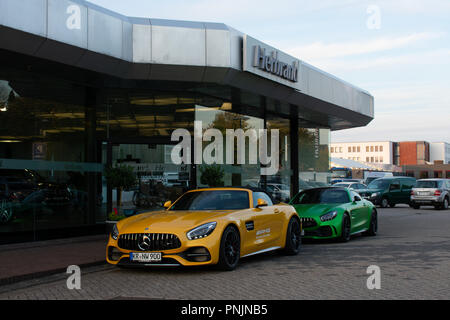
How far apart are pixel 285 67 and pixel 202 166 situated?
172 inches

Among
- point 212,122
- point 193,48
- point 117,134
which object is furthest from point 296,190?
point 193,48

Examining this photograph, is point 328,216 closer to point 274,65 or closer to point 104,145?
point 274,65

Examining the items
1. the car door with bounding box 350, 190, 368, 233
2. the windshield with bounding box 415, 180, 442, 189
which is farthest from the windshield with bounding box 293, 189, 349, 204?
the windshield with bounding box 415, 180, 442, 189

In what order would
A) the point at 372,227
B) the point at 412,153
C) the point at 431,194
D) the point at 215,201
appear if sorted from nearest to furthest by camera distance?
the point at 215,201
the point at 372,227
the point at 431,194
the point at 412,153

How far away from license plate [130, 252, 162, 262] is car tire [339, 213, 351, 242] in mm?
6336

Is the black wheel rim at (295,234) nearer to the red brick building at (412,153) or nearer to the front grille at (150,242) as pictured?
the front grille at (150,242)

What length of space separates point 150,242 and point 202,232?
83cm

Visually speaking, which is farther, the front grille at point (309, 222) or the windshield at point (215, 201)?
the front grille at point (309, 222)

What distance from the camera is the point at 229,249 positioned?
931 centimetres

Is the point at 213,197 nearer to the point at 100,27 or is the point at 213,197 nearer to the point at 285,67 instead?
the point at 100,27

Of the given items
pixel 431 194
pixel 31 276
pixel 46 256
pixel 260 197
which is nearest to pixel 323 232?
pixel 260 197

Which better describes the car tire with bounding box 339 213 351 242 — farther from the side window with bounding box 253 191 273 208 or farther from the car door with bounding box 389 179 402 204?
the car door with bounding box 389 179 402 204

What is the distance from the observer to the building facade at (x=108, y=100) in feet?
42.6

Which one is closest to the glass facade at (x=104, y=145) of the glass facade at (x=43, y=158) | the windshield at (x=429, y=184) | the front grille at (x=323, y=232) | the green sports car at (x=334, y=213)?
the glass facade at (x=43, y=158)
